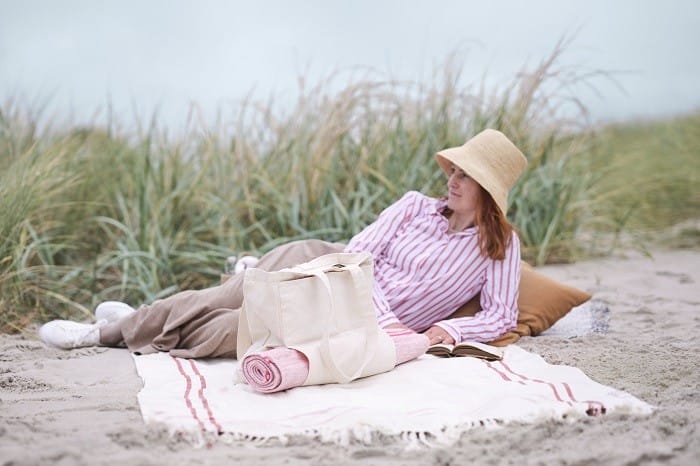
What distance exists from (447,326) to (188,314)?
1.10m

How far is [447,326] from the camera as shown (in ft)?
12.7

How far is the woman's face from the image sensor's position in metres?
4.04

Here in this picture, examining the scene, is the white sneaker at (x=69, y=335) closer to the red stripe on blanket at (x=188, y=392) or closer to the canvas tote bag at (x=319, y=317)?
the red stripe on blanket at (x=188, y=392)

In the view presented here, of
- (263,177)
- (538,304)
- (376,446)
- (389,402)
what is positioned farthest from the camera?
(263,177)

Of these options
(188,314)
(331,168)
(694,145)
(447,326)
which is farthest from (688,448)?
(694,145)

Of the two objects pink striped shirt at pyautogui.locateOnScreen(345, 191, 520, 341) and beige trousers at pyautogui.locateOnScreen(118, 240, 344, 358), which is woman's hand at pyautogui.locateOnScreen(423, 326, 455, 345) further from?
beige trousers at pyautogui.locateOnScreen(118, 240, 344, 358)

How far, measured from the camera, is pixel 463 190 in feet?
13.3

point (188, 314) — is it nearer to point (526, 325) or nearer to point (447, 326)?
point (447, 326)

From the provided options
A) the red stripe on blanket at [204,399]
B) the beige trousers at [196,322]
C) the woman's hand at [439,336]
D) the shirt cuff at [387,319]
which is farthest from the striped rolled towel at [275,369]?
the woman's hand at [439,336]

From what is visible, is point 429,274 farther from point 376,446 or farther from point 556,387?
point 376,446

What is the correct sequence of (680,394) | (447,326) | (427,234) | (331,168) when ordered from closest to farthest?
(680,394) < (447,326) < (427,234) < (331,168)

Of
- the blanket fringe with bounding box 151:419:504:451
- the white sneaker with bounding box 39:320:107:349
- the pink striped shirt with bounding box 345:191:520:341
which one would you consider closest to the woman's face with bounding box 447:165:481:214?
the pink striped shirt with bounding box 345:191:520:341

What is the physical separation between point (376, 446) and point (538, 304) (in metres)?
1.87

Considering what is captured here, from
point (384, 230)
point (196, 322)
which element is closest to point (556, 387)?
point (384, 230)
